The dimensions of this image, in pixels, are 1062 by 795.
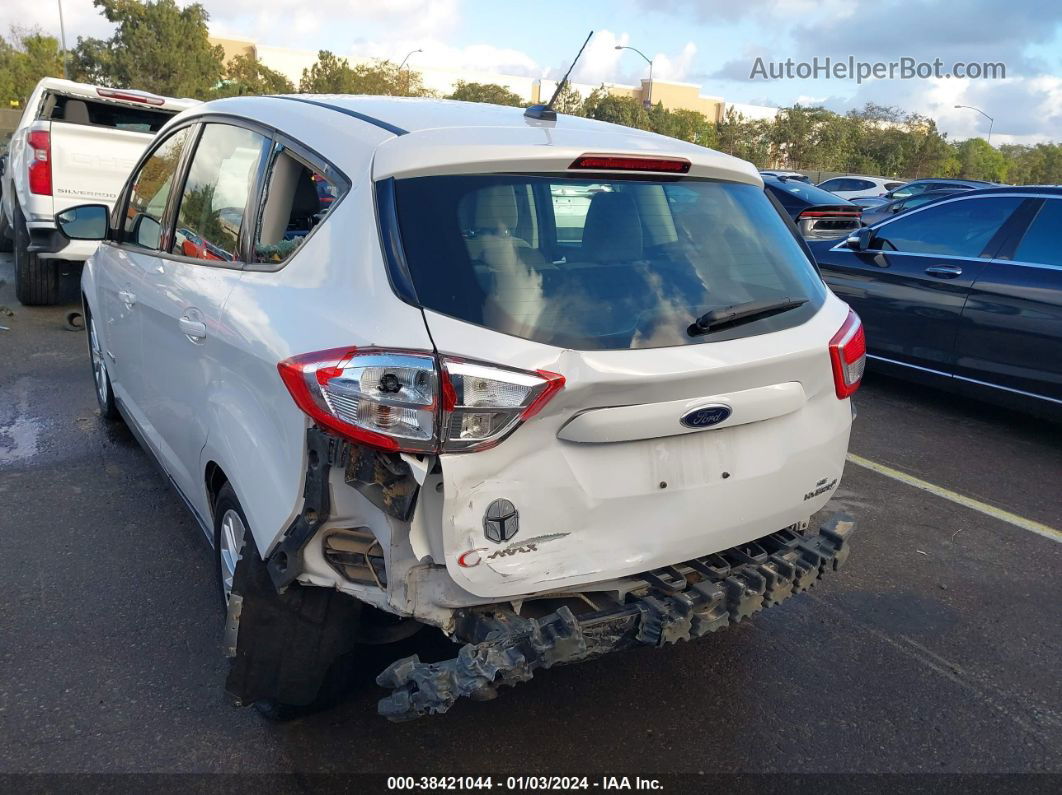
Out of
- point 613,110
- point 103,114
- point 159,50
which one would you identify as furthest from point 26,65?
point 103,114

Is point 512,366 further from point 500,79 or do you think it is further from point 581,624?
point 500,79

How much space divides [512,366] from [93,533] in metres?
2.77

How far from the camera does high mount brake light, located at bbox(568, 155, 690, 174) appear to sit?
256 cm

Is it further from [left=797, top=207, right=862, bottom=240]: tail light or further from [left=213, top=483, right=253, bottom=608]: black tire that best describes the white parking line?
[left=797, top=207, right=862, bottom=240]: tail light

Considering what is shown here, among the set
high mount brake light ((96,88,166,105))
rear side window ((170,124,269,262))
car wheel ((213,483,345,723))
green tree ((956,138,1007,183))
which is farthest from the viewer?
green tree ((956,138,1007,183))

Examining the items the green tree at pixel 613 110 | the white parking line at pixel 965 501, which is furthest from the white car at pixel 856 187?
the green tree at pixel 613 110

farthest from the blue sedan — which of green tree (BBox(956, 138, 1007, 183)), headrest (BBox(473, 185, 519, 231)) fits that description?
green tree (BBox(956, 138, 1007, 183))

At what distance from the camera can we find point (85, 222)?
4320 mm

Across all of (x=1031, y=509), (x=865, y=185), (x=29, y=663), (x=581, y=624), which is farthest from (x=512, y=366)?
(x=865, y=185)

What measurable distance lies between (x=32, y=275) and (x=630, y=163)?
7791 mm

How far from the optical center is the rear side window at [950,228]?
636 cm

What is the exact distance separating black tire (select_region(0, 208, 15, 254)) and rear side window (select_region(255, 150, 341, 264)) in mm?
9253

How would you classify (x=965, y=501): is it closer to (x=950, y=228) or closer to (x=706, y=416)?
(x=950, y=228)

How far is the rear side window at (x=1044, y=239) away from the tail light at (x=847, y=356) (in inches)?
148
